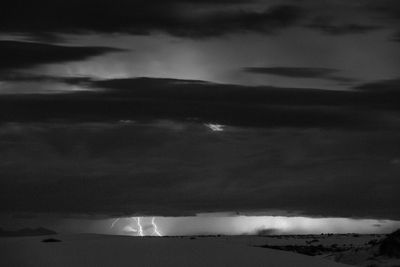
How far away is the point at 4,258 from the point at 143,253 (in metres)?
3.76

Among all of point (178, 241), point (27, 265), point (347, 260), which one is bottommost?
point (27, 265)

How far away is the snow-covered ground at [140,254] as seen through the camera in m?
18.3

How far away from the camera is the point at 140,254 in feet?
62.8

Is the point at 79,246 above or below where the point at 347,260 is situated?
below

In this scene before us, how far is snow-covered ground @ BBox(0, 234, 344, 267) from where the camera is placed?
18.3 m

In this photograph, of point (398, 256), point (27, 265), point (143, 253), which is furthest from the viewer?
point (398, 256)

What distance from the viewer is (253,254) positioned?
66.0 ft

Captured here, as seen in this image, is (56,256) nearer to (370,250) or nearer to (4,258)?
(4,258)

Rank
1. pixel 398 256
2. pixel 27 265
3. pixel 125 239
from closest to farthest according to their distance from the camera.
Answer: pixel 27 265 < pixel 125 239 < pixel 398 256

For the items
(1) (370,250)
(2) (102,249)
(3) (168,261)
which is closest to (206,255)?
(3) (168,261)

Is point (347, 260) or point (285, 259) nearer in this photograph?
point (285, 259)

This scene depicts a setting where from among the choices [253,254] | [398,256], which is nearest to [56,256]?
[253,254]

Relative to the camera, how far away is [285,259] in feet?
65.7

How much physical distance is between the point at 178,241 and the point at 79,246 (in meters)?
3.29
